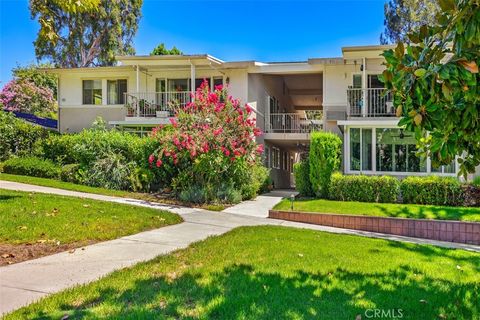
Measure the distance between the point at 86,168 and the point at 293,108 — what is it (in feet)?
63.7

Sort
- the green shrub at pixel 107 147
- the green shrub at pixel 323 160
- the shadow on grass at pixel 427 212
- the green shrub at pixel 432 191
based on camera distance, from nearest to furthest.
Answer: the shadow on grass at pixel 427 212
the green shrub at pixel 432 191
the green shrub at pixel 323 160
the green shrub at pixel 107 147

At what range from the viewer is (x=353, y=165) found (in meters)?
17.0

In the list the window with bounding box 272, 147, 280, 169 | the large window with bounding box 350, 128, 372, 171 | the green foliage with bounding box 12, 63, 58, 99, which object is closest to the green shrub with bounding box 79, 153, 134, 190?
the large window with bounding box 350, 128, 372, 171

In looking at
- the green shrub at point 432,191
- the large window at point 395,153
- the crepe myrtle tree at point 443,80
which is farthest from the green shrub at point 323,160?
the crepe myrtle tree at point 443,80

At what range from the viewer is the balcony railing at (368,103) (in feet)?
57.6

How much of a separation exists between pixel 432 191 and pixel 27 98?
32723 mm

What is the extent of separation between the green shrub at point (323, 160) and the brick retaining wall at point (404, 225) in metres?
3.66

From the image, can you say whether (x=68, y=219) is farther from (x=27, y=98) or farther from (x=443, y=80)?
(x=27, y=98)

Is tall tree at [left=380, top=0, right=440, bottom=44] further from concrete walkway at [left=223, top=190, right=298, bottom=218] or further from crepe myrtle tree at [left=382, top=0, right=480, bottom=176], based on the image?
crepe myrtle tree at [left=382, top=0, right=480, bottom=176]

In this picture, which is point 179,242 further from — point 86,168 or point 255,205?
point 86,168

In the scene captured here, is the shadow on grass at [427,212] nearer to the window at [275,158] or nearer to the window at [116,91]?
the window at [275,158]

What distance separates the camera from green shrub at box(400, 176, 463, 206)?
1301 centimetres

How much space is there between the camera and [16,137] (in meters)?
19.7

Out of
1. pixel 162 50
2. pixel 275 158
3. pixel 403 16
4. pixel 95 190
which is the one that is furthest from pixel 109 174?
pixel 403 16
